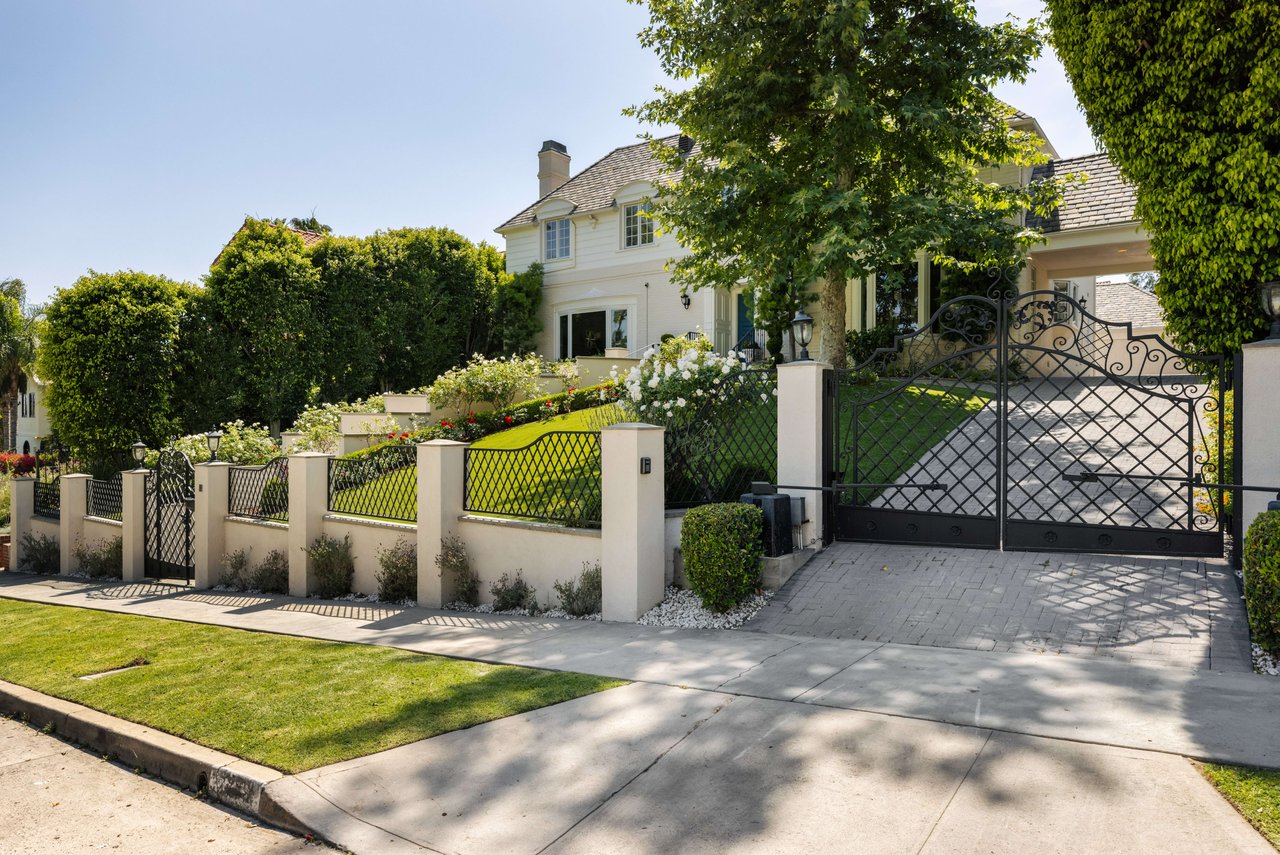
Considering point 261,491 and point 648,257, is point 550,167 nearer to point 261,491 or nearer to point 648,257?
point 648,257

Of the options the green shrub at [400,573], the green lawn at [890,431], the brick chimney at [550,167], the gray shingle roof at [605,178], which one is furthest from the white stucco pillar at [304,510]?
the brick chimney at [550,167]

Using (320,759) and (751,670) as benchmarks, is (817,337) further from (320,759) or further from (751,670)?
(320,759)

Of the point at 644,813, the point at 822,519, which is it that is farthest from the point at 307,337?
the point at 644,813

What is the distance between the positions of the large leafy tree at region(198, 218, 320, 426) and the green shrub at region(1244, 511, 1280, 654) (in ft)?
65.7

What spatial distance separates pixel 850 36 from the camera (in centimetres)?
1139

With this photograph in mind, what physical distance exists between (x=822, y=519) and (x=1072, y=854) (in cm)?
508

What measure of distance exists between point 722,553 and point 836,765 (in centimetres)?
314

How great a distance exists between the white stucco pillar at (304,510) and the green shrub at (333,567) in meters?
0.25

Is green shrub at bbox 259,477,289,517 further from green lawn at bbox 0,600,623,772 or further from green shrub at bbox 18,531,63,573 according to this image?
green shrub at bbox 18,531,63,573

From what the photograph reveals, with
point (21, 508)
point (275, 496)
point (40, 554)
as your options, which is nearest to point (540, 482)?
point (275, 496)

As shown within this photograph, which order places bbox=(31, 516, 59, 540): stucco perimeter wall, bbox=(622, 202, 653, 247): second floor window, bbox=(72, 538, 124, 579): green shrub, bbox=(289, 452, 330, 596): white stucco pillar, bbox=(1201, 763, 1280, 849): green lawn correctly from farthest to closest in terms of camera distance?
bbox=(622, 202, 653, 247): second floor window → bbox=(31, 516, 59, 540): stucco perimeter wall → bbox=(72, 538, 124, 579): green shrub → bbox=(289, 452, 330, 596): white stucco pillar → bbox=(1201, 763, 1280, 849): green lawn

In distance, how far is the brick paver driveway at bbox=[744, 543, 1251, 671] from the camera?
5.42 metres

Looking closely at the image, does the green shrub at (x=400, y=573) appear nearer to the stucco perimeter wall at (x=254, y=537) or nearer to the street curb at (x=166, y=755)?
the stucco perimeter wall at (x=254, y=537)

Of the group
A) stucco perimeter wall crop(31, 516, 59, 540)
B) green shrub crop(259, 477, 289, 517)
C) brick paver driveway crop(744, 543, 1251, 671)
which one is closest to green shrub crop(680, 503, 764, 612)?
brick paver driveway crop(744, 543, 1251, 671)
